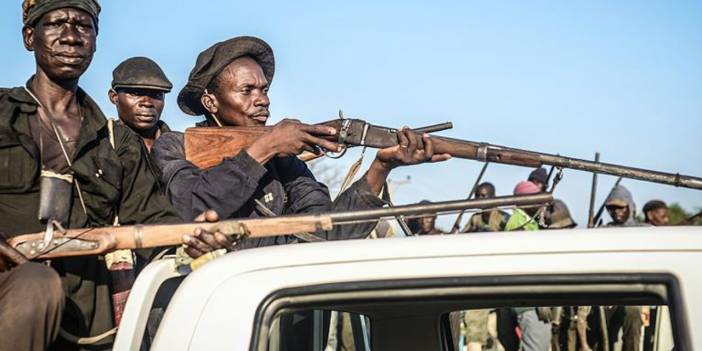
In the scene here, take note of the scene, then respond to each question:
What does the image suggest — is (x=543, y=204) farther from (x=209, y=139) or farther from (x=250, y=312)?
(x=209, y=139)

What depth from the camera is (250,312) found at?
2.29 meters

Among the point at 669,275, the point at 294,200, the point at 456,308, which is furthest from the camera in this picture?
the point at 294,200

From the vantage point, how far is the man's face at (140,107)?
21.4ft

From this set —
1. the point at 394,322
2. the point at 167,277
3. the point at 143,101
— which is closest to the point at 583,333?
the point at 143,101

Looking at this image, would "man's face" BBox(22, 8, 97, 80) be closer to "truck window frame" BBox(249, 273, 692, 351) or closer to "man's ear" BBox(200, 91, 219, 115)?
"man's ear" BBox(200, 91, 219, 115)

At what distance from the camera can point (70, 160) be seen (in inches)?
142

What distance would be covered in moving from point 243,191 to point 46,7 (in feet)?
3.43

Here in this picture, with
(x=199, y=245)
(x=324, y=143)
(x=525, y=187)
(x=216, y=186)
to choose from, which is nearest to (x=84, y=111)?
(x=216, y=186)

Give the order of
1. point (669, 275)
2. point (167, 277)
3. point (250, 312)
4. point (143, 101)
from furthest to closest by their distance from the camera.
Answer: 1. point (143, 101)
2. point (167, 277)
3. point (250, 312)
4. point (669, 275)

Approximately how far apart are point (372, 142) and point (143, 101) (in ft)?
7.68

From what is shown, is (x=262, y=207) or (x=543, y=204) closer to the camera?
(x=543, y=204)

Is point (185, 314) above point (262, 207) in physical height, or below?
below

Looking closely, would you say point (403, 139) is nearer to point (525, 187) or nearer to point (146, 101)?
point (146, 101)

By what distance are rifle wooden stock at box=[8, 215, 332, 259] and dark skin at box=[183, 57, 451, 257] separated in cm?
115
